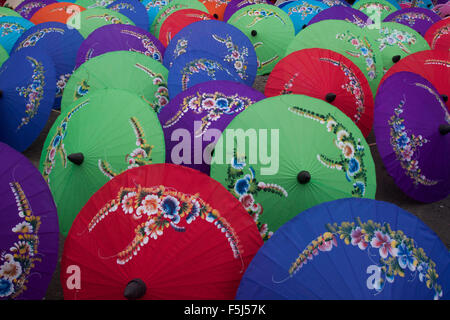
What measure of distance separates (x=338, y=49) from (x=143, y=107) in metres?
1.98

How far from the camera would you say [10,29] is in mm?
3953

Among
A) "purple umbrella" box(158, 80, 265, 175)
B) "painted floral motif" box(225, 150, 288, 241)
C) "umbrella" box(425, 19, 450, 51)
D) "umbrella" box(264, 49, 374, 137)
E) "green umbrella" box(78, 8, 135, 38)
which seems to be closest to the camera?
"painted floral motif" box(225, 150, 288, 241)

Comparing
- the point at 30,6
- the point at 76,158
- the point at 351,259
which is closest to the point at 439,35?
the point at 351,259

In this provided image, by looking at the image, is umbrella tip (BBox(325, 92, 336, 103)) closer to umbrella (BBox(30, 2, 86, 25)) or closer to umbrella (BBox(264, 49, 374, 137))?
umbrella (BBox(264, 49, 374, 137))

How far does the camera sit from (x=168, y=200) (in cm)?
162

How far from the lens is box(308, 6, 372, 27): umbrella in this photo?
174 inches

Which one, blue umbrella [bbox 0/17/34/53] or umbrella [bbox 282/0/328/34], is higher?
umbrella [bbox 282/0/328/34]

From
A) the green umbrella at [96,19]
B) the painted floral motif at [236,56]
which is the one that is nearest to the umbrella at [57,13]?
the green umbrella at [96,19]

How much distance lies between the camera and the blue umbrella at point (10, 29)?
3.86m

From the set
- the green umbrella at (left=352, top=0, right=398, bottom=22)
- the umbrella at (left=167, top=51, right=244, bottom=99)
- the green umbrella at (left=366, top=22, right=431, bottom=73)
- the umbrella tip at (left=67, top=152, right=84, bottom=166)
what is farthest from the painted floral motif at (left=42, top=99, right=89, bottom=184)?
the green umbrella at (left=352, top=0, right=398, bottom=22)

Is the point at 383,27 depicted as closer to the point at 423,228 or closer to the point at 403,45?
the point at 403,45

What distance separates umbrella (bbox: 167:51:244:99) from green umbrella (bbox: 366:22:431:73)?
1710mm

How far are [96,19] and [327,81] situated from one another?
2.64 m

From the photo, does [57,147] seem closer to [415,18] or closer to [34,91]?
[34,91]
